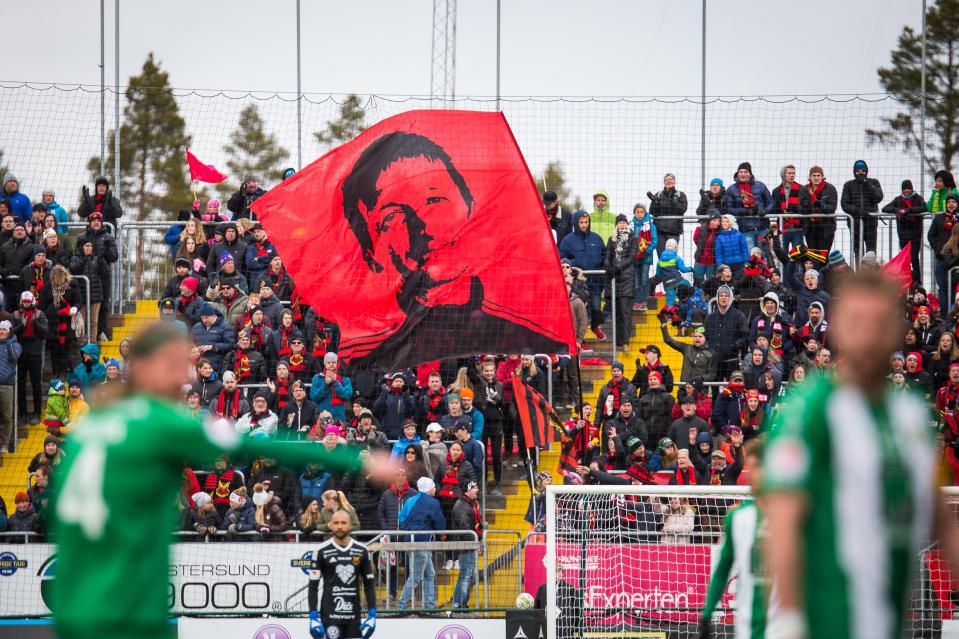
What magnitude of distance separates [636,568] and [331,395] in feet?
17.2

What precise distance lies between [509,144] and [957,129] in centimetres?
1443

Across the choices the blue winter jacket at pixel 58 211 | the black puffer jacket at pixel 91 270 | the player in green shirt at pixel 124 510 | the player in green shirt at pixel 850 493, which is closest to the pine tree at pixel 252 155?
the blue winter jacket at pixel 58 211

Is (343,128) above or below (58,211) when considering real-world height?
above

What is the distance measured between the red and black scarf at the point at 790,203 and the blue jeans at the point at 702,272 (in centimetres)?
133

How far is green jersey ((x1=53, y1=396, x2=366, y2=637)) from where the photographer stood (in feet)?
12.9

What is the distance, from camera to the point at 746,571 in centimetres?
657

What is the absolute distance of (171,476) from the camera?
13.4ft

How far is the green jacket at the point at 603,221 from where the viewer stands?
19172 mm

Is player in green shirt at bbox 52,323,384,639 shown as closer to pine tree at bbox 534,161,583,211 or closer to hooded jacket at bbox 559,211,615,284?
hooded jacket at bbox 559,211,615,284

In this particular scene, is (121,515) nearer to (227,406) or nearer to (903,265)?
(227,406)

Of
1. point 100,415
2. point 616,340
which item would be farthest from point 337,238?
point 100,415

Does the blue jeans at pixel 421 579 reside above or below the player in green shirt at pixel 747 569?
below

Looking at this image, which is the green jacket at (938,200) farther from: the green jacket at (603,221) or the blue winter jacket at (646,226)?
the green jacket at (603,221)

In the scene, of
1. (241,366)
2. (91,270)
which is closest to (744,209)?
(241,366)
